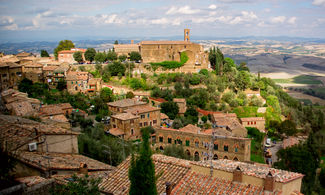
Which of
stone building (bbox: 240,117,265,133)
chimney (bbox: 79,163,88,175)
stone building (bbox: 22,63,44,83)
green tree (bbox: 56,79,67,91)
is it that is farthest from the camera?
stone building (bbox: 22,63,44,83)

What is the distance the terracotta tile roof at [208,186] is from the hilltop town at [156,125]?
0.10 feet

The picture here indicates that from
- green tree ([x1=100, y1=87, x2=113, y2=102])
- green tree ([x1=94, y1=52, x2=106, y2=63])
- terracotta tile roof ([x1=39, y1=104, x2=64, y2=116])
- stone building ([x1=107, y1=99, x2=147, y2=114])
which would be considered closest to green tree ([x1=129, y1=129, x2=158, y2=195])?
terracotta tile roof ([x1=39, y1=104, x2=64, y2=116])

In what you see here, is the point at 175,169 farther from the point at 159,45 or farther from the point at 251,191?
the point at 159,45

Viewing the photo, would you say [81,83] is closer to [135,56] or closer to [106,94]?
[106,94]

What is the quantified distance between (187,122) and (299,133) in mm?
16937

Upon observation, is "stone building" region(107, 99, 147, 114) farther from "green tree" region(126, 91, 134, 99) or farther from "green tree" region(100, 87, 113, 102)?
"green tree" region(126, 91, 134, 99)

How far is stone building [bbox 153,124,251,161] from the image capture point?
2515 centimetres

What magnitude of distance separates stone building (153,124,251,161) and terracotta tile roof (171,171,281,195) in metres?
15.5

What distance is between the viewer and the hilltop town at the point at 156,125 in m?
8.71

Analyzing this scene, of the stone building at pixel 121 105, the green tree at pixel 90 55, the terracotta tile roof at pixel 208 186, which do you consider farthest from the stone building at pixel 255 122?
the terracotta tile roof at pixel 208 186

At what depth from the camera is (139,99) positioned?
123ft

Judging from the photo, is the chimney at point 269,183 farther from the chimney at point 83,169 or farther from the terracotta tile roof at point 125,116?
the terracotta tile roof at point 125,116

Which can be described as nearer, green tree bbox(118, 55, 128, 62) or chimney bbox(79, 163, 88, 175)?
chimney bbox(79, 163, 88, 175)

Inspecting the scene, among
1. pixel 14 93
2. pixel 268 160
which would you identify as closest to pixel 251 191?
pixel 268 160
